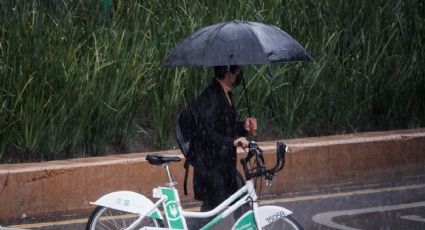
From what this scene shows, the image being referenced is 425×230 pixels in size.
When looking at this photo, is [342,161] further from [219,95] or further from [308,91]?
[219,95]

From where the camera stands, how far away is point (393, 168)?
10773 mm

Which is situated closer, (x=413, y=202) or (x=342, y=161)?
(x=413, y=202)

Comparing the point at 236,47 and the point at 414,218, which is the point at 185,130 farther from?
the point at 414,218

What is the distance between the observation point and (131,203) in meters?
6.60

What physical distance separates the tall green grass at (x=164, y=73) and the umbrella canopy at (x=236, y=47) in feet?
9.82

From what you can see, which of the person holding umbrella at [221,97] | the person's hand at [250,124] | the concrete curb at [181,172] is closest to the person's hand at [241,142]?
the person holding umbrella at [221,97]

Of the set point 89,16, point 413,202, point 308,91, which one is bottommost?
point 413,202

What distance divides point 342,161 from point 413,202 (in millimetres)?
1069

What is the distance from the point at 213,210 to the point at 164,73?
185 inches

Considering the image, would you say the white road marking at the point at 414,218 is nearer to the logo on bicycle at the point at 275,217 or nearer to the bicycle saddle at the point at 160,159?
the logo on bicycle at the point at 275,217

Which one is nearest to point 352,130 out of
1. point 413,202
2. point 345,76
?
point 345,76

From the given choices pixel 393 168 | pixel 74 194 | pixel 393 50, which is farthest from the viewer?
pixel 393 50

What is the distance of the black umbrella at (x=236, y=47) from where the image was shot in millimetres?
6875

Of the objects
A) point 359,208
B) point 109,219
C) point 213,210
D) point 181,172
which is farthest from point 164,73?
point 213,210
